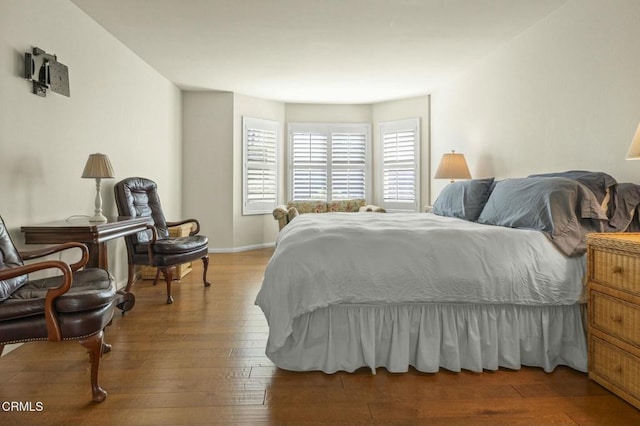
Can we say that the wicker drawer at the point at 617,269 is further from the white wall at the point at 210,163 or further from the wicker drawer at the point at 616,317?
the white wall at the point at 210,163

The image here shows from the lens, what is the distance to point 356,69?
4.97 m

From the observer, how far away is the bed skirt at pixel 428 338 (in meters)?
2.17

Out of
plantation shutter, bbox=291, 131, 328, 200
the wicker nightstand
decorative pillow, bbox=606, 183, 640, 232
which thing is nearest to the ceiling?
plantation shutter, bbox=291, 131, 328, 200

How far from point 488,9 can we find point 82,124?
3.62 m

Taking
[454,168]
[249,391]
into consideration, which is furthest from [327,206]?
[249,391]

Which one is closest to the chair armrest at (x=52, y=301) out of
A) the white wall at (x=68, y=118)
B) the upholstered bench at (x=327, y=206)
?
the white wall at (x=68, y=118)

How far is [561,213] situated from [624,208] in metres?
0.41

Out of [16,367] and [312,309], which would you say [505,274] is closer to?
[312,309]

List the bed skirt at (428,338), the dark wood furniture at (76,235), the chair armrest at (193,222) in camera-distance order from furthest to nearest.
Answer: the chair armrest at (193,222) < the dark wood furniture at (76,235) < the bed skirt at (428,338)

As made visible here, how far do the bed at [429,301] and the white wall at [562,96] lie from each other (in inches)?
36.7

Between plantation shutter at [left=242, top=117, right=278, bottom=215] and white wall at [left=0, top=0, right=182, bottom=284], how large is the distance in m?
1.66

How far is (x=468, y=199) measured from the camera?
3.31 meters

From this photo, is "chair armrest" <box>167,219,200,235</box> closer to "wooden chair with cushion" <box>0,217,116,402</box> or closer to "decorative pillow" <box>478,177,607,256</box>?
"wooden chair with cushion" <box>0,217,116,402</box>

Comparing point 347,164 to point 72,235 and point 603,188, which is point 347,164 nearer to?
point 603,188
